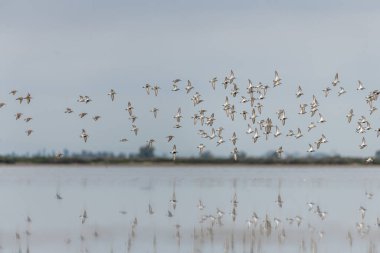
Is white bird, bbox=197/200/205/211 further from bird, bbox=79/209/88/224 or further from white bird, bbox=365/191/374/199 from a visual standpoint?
white bird, bbox=365/191/374/199

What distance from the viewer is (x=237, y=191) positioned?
2544 inches

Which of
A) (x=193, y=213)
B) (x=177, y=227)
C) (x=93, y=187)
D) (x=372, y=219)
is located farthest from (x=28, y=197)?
(x=372, y=219)

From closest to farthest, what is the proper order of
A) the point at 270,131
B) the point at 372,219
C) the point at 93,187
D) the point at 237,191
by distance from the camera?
the point at 372,219
the point at 270,131
the point at 237,191
the point at 93,187

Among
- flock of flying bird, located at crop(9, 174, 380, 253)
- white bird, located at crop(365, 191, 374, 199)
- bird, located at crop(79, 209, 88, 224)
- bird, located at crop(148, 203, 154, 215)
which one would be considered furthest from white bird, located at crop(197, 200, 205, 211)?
white bird, located at crop(365, 191, 374, 199)

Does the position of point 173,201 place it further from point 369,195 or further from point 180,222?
point 369,195

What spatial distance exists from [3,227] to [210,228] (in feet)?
31.9

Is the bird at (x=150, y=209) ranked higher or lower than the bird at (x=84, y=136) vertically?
lower

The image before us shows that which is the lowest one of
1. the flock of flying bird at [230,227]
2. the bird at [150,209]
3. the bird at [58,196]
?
the flock of flying bird at [230,227]

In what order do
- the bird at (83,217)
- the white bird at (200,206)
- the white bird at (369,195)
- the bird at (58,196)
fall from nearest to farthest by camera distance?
the bird at (83,217) < the white bird at (200,206) < the bird at (58,196) < the white bird at (369,195)

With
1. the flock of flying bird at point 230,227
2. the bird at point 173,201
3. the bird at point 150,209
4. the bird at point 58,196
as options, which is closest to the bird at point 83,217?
the flock of flying bird at point 230,227

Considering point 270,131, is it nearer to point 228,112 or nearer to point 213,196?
point 228,112

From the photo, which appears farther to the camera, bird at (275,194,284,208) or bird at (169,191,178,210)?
bird at (275,194,284,208)

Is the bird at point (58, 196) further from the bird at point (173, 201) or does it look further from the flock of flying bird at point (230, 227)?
the bird at point (173, 201)

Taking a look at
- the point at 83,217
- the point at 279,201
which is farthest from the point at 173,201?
the point at 83,217
